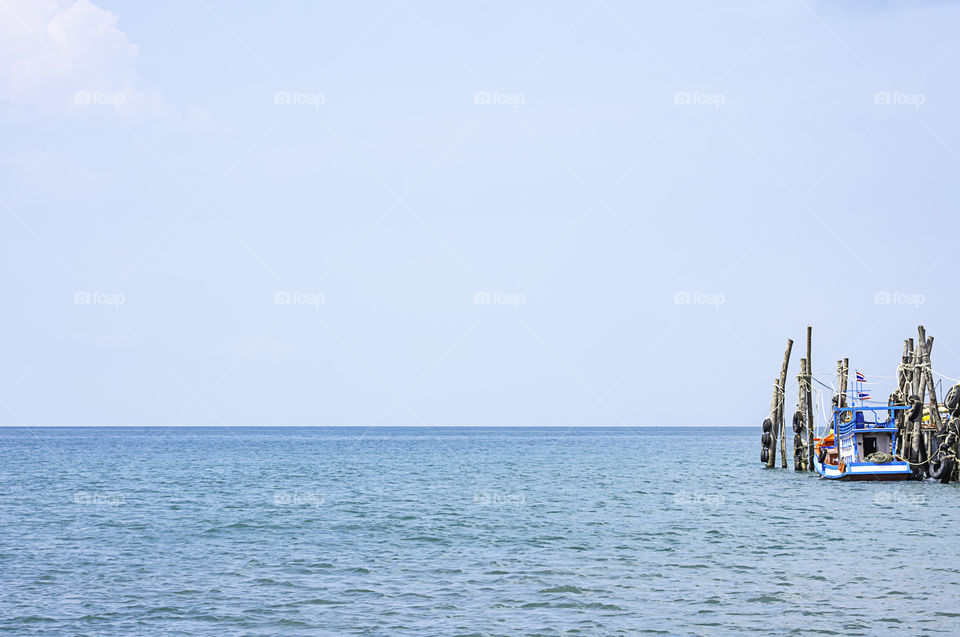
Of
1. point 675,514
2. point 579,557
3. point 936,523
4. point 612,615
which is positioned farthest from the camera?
point 675,514

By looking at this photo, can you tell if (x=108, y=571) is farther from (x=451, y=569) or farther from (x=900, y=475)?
(x=900, y=475)

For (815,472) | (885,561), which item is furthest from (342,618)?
(815,472)

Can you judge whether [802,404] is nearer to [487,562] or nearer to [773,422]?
[773,422]

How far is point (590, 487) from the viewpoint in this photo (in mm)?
51719

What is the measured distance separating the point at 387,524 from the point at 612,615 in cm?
1614
